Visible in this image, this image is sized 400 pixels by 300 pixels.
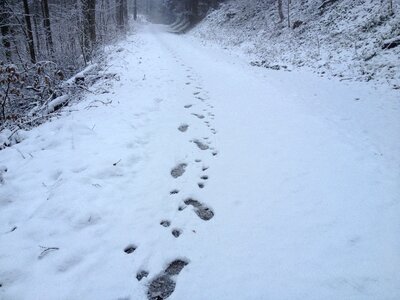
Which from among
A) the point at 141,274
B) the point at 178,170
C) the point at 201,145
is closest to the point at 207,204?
the point at 178,170

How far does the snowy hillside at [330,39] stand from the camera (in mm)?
8180

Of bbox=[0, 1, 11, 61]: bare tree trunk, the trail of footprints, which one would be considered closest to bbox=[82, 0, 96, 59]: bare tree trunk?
bbox=[0, 1, 11, 61]: bare tree trunk

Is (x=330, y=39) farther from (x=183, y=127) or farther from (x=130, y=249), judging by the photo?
(x=130, y=249)

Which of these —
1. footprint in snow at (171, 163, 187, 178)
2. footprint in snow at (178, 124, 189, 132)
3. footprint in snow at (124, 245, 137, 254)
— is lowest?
footprint in snow at (124, 245, 137, 254)

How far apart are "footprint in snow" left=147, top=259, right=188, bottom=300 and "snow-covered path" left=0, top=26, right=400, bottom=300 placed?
0.01 meters

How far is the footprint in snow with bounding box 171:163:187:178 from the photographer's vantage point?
4355 mm

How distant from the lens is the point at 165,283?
271 centimetres

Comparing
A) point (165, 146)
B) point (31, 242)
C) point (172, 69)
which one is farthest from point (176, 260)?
point (172, 69)

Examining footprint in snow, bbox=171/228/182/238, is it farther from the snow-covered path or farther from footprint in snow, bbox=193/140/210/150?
footprint in snow, bbox=193/140/210/150

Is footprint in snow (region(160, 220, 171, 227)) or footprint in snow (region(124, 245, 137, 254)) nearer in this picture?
footprint in snow (region(124, 245, 137, 254))

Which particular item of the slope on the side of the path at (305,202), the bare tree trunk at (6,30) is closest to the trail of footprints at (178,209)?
the slope on the side of the path at (305,202)

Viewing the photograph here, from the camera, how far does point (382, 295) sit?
7.77ft

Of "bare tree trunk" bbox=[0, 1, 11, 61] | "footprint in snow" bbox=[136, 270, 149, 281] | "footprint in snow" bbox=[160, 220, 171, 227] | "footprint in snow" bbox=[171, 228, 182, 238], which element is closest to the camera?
"footprint in snow" bbox=[136, 270, 149, 281]

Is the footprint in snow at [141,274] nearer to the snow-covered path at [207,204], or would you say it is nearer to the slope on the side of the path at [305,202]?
the snow-covered path at [207,204]
